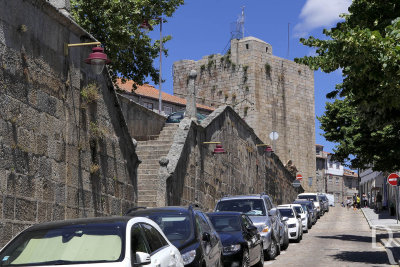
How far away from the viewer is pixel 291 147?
6094 centimetres

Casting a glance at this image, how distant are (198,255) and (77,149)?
18.8 feet

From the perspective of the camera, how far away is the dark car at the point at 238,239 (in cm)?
1321

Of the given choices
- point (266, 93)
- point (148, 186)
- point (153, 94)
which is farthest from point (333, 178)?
point (148, 186)

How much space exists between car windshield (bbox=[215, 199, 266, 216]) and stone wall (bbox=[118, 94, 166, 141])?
7.15m

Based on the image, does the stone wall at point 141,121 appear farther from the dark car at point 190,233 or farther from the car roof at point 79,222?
the car roof at point 79,222

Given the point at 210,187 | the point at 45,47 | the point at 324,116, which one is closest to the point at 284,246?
the point at 210,187

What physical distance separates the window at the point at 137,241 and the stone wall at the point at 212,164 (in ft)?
43.6

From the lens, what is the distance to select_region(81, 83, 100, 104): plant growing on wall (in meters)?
14.8

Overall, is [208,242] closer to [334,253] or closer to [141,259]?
[141,259]

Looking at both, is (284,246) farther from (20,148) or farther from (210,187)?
(20,148)

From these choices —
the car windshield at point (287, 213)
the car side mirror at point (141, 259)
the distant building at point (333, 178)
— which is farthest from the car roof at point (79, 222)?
the distant building at point (333, 178)

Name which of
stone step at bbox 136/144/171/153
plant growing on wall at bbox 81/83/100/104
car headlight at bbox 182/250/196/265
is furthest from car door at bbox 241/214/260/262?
stone step at bbox 136/144/171/153

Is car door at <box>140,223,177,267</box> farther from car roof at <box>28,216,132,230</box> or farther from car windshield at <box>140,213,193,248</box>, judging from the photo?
car windshield at <box>140,213,193,248</box>

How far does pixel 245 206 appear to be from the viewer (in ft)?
61.2
